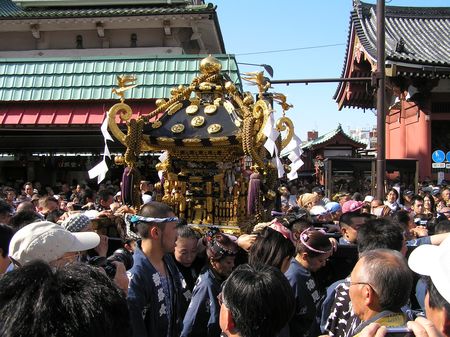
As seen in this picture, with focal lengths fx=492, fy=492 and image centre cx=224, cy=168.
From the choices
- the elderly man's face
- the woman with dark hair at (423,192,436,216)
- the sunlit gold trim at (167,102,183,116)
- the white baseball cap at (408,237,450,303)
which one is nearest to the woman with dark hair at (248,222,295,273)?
the elderly man's face

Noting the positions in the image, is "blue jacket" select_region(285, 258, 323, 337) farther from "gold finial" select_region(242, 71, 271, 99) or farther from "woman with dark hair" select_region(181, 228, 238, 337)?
"gold finial" select_region(242, 71, 271, 99)

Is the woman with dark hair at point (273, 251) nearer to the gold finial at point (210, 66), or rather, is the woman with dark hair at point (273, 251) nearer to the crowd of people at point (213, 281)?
the crowd of people at point (213, 281)

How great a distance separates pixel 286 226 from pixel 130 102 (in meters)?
7.83

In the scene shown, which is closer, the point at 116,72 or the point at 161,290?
the point at 161,290

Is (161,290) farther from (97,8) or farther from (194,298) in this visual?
(97,8)

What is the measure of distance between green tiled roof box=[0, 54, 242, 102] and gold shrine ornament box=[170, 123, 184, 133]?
17.4 feet

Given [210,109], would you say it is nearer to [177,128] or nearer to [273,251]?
[177,128]

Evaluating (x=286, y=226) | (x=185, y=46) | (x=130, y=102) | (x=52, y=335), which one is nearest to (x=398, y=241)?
(x=286, y=226)

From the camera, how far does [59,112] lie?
36.8 ft

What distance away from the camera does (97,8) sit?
1656cm

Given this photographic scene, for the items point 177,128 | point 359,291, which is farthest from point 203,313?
point 177,128

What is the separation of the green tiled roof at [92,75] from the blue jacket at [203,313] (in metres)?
8.33

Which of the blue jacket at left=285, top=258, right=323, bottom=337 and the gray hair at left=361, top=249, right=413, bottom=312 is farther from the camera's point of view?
the blue jacket at left=285, top=258, right=323, bottom=337

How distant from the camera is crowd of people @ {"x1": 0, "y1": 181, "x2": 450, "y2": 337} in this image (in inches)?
47.6
